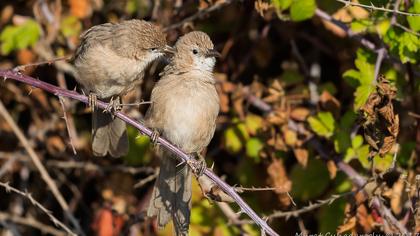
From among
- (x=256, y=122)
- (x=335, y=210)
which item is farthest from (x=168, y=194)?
(x=335, y=210)

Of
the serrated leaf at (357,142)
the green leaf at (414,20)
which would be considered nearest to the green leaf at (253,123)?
the serrated leaf at (357,142)

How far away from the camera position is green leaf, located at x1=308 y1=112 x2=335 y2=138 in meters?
4.30

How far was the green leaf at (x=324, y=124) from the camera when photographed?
4301 mm

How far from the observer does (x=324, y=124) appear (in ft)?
14.2

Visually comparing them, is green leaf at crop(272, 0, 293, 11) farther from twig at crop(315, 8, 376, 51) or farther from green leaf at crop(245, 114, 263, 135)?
green leaf at crop(245, 114, 263, 135)

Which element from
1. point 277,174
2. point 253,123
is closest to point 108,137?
point 253,123

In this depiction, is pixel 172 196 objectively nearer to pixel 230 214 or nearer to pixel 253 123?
pixel 230 214

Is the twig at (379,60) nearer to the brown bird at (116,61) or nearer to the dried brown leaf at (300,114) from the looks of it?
the dried brown leaf at (300,114)

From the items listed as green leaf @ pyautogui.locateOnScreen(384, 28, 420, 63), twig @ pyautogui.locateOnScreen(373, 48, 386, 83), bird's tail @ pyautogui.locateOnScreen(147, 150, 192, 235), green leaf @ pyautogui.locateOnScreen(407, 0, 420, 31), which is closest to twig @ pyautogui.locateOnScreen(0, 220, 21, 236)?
bird's tail @ pyautogui.locateOnScreen(147, 150, 192, 235)

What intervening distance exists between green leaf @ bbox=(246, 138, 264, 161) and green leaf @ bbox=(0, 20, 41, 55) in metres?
1.74

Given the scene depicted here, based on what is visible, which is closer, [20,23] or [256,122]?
[256,122]

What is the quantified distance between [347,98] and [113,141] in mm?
1877

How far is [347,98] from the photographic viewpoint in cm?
507

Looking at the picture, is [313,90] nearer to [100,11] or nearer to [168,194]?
[168,194]
